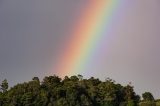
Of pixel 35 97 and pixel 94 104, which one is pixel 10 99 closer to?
pixel 35 97

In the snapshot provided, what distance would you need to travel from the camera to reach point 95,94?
423 feet

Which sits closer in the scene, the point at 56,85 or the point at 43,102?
the point at 43,102

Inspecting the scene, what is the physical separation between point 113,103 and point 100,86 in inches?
395

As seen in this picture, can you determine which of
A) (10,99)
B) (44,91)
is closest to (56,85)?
(44,91)

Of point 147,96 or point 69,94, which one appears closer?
point 69,94

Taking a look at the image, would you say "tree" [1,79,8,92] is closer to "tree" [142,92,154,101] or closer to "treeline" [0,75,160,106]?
"treeline" [0,75,160,106]

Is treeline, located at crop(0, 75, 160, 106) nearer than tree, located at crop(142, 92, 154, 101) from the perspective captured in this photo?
Yes

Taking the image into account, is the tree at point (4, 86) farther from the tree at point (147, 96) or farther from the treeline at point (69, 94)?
the tree at point (147, 96)

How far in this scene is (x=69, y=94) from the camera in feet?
393

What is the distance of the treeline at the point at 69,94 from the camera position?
120 meters

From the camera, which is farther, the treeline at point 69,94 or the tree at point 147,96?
the tree at point 147,96

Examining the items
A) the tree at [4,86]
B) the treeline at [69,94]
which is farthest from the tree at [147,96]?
the tree at [4,86]

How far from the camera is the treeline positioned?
120000mm

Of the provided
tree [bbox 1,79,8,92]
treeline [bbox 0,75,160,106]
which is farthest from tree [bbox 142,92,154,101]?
tree [bbox 1,79,8,92]
